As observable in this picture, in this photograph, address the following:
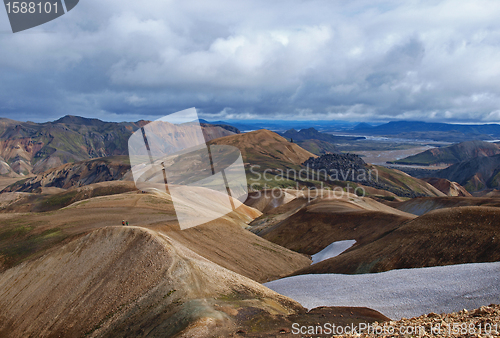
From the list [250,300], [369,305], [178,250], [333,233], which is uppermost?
[178,250]

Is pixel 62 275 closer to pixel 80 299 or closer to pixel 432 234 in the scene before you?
pixel 80 299

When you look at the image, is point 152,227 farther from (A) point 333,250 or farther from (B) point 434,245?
(B) point 434,245

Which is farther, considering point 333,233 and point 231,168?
point 231,168

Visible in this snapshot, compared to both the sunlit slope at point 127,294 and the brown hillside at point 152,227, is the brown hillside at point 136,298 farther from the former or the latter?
the brown hillside at point 152,227

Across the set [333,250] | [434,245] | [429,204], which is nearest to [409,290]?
[434,245]

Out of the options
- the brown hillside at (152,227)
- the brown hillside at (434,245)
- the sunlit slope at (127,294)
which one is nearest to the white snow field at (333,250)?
the brown hillside at (152,227)

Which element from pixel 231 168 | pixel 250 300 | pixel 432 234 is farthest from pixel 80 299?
pixel 231 168
